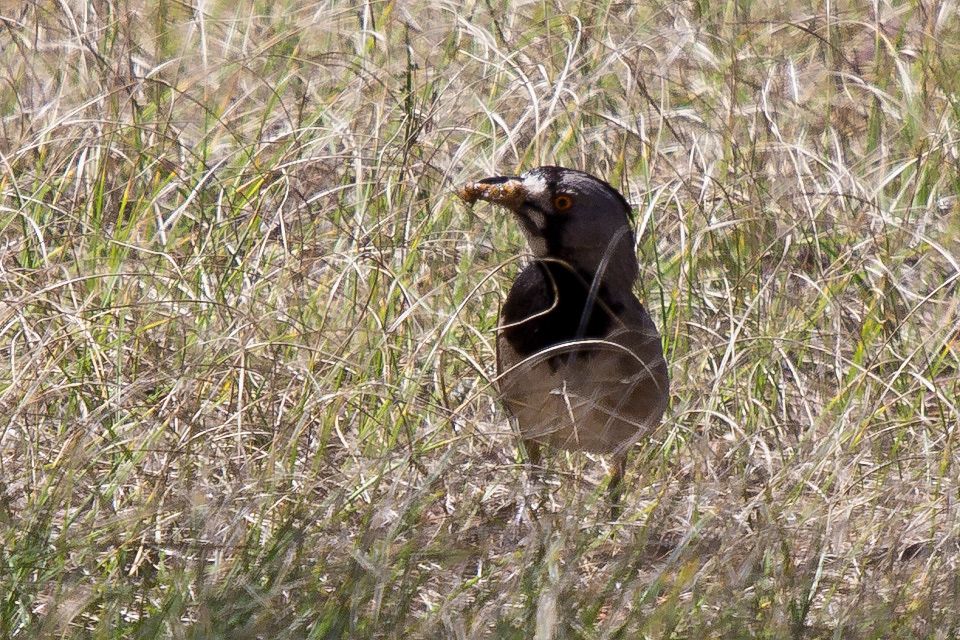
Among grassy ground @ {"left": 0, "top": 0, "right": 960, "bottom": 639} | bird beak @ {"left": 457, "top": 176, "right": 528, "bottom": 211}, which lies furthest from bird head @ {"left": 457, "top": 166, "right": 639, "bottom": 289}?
grassy ground @ {"left": 0, "top": 0, "right": 960, "bottom": 639}

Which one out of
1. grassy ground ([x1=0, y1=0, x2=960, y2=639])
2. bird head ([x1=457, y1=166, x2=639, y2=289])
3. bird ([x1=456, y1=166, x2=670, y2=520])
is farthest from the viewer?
bird head ([x1=457, y1=166, x2=639, y2=289])

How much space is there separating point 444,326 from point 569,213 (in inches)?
23.5

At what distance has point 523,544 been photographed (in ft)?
11.8

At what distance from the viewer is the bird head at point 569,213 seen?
4570mm

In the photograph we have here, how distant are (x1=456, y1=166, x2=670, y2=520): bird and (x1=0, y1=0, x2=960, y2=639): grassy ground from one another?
151 mm

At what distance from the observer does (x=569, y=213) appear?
458 cm

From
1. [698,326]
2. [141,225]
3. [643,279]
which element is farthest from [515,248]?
[141,225]

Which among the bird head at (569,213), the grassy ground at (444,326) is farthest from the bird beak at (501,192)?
the grassy ground at (444,326)

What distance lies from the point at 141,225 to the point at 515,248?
4.51 feet

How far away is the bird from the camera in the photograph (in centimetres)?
446

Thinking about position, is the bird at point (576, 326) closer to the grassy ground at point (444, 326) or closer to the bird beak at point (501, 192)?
the bird beak at point (501, 192)

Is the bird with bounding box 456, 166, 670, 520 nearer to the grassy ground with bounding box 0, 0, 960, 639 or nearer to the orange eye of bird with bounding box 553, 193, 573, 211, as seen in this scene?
the orange eye of bird with bounding box 553, 193, 573, 211

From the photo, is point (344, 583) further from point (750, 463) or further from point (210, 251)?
point (210, 251)

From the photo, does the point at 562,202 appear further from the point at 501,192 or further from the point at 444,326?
the point at 444,326
